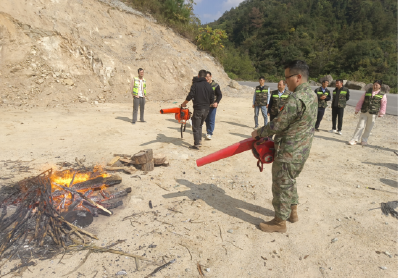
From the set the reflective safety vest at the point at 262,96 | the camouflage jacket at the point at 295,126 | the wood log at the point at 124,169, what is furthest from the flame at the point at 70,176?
the reflective safety vest at the point at 262,96

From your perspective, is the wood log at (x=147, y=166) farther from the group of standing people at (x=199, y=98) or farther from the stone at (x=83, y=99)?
the stone at (x=83, y=99)

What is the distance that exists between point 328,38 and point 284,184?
5292 centimetres

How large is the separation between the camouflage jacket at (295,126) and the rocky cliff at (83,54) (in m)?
11.4

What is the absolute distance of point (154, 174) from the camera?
16.4 ft

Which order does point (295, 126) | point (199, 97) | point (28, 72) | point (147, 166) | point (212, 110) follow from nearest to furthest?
1. point (295, 126)
2. point (147, 166)
3. point (199, 97)
4. point (212, 110)
5. point (28, 72)

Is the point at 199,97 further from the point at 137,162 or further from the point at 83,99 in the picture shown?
the point at 83,99

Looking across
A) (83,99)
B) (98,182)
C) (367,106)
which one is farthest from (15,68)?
(367,106)

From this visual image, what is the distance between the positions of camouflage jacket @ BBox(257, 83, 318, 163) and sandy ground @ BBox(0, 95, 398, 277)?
3.93 feet

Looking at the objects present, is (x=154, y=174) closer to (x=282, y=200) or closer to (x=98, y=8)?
(x=282, y=200)

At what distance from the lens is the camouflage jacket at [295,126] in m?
2.88

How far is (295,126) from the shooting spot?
2.98 meters

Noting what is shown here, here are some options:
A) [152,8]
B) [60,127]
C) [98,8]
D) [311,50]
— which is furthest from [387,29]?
[60,127]

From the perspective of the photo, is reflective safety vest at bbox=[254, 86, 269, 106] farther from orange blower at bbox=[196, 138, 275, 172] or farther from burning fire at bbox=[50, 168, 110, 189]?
burning fire at bbox=[50, 168, 110, 189]

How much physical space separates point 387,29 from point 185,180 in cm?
5526
